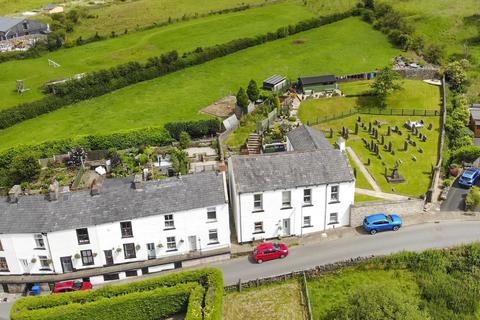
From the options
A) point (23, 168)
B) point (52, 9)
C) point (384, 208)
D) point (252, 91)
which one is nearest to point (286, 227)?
point (384, 208)

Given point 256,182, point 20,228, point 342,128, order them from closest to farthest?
point 20,228
point 256,182
point 342,128

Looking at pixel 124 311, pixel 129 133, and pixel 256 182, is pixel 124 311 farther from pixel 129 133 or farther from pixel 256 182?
pixel 129 133

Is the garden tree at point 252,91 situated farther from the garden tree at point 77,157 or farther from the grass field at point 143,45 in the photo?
the grass field at point 143,45

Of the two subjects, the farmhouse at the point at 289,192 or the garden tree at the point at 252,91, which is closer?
the farmhouse at the point at 289,192

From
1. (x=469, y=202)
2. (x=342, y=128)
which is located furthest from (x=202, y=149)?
(x=469, y=202)

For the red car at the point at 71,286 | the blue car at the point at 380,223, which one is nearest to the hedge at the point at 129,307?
the red car at the point at 71,286

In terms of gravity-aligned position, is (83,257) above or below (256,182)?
below

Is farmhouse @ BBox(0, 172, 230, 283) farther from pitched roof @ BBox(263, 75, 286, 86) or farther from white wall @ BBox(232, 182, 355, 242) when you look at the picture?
pitched roof @ BBox(263, 75, 286, 86)
